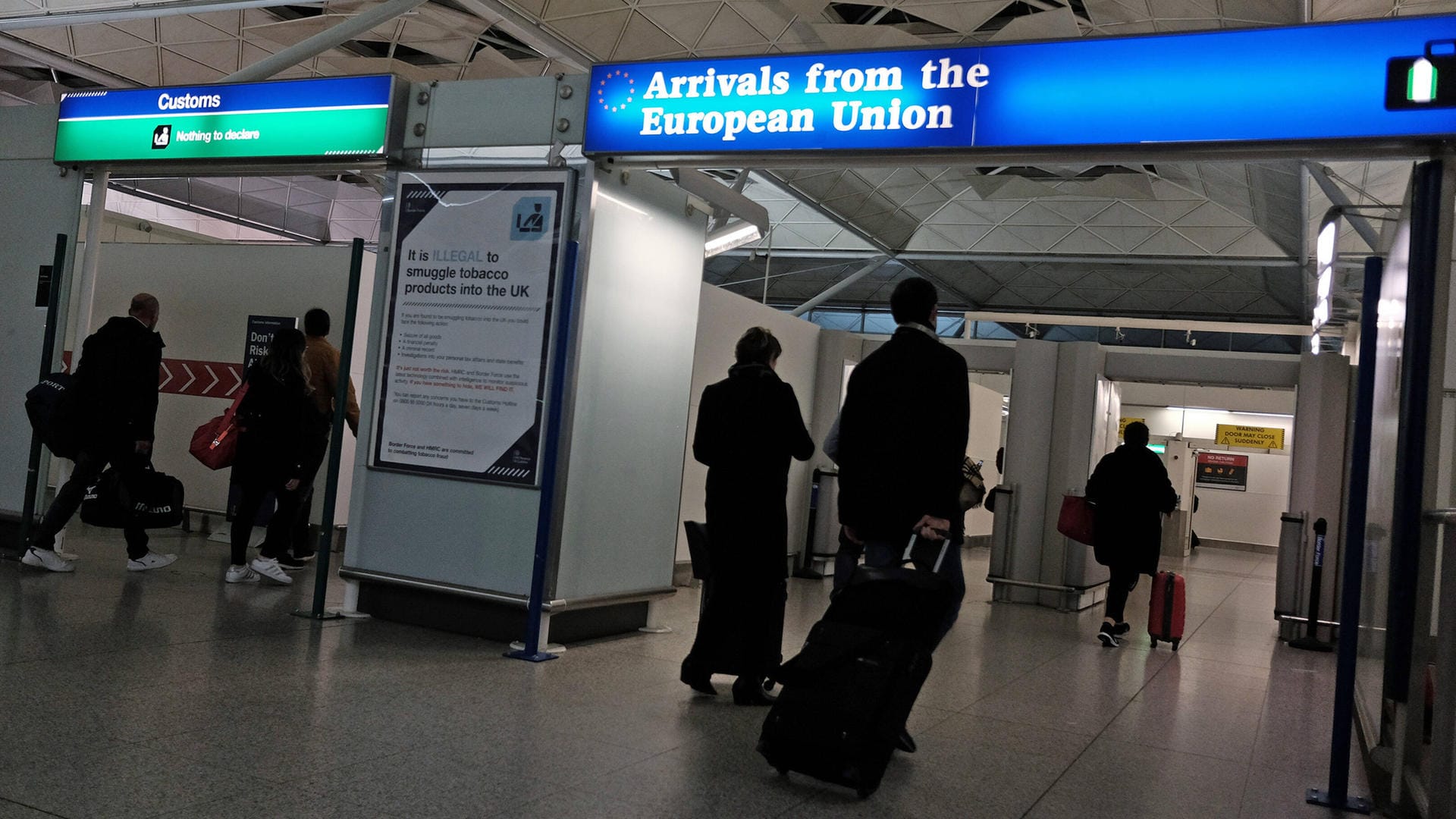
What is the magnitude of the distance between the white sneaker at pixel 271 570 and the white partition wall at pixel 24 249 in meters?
1.60

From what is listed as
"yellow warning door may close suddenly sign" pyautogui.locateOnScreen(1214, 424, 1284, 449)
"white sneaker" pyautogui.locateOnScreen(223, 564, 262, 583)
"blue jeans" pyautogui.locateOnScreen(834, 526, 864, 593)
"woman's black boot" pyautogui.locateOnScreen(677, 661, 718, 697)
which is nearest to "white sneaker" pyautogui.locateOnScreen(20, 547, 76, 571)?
"white sneaker" pyautogui.locateOnScreen(223, 564, 262, 583)

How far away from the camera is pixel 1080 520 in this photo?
8898 mm

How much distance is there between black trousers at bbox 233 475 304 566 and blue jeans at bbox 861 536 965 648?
456 cm

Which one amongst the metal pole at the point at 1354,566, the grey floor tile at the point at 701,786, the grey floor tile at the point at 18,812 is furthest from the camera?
the metal pole at the point at 1354,566

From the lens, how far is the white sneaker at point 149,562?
714 centimetres

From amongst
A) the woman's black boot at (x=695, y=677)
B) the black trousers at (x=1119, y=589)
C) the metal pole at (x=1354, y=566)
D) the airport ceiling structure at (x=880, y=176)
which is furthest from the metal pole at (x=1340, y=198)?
the woman's black boot at (x=695, y=677)

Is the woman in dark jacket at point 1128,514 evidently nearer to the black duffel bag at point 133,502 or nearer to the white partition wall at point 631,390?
the white partition wall at point 631,390

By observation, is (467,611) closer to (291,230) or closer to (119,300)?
(119,300)

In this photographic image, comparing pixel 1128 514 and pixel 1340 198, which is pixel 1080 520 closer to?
pixel 1128 514

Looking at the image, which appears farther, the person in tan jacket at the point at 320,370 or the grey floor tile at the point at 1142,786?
the person in tan jacket at the point at 320,370

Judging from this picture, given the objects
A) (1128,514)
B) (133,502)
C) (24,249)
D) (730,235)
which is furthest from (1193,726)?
(24,249)

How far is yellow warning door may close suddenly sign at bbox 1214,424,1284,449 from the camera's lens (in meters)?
25.3

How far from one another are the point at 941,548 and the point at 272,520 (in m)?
5.12

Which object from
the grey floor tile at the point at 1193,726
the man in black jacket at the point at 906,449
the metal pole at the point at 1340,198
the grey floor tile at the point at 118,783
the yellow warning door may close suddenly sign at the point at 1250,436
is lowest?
the grey floor tile at the point at 1193,726
